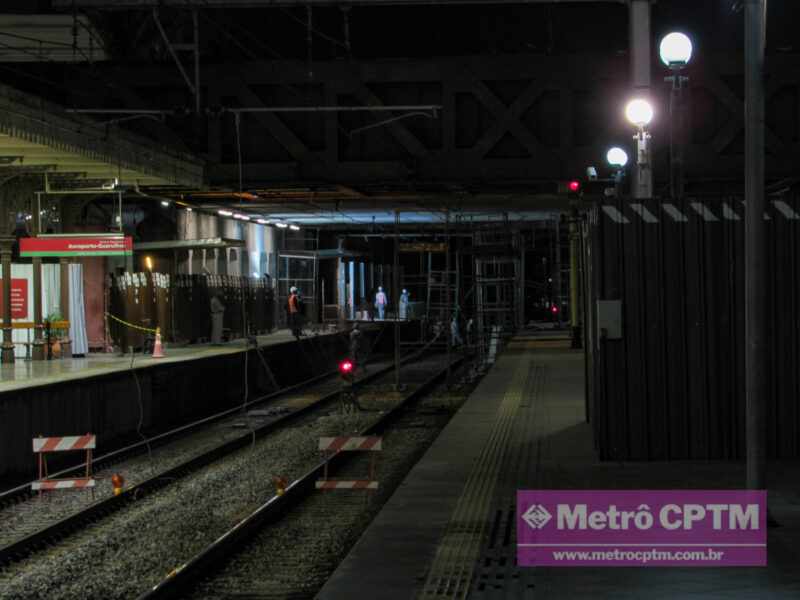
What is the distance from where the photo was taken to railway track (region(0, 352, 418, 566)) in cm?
1138

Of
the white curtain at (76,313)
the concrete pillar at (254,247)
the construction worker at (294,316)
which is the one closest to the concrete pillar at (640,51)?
the white curtain at (76,313)

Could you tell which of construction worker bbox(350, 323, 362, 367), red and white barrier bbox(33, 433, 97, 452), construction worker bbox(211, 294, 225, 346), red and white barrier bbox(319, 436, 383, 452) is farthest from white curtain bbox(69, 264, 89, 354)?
red and white barrier bbox(319, 436, 383, 452)

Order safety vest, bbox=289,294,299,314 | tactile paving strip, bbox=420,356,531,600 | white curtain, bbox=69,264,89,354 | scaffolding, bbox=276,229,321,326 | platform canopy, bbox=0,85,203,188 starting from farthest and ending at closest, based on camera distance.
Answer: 1. scaffolding, bbox=276,229,321,326
2. safety vest, bbox=289,294,299,314
3. white curtain, bbox=69,264,89,354
4. platform canopy, bbox=0,85,203,188
5. tactile paving strip, bbox=420,356,531,600

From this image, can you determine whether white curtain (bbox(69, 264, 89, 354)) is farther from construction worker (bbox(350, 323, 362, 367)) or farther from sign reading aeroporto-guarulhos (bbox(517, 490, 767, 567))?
sign reading aeroporto-guarulhos (bbox(517, 490, 767, 567))

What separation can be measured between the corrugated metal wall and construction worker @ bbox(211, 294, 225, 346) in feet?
64.0

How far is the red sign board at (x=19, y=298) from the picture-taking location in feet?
74.9

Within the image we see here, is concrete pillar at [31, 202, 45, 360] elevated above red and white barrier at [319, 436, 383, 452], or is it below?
above

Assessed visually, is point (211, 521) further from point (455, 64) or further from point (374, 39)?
point (374, 39)

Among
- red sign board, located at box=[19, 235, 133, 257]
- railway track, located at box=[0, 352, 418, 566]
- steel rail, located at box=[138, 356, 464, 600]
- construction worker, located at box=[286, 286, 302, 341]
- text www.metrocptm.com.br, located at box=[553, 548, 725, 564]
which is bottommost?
railway track, located at box=[0, 352, 418, 566]

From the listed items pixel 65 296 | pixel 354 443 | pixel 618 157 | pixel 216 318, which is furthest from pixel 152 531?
pixel 216 318

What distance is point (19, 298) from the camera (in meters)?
22.9

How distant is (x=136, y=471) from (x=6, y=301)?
6.98 m

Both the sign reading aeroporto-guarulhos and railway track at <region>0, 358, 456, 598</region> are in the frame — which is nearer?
the sign reading aeroporto-guarulhos

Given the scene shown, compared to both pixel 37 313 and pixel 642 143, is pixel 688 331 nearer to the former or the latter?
pixel 642 143
